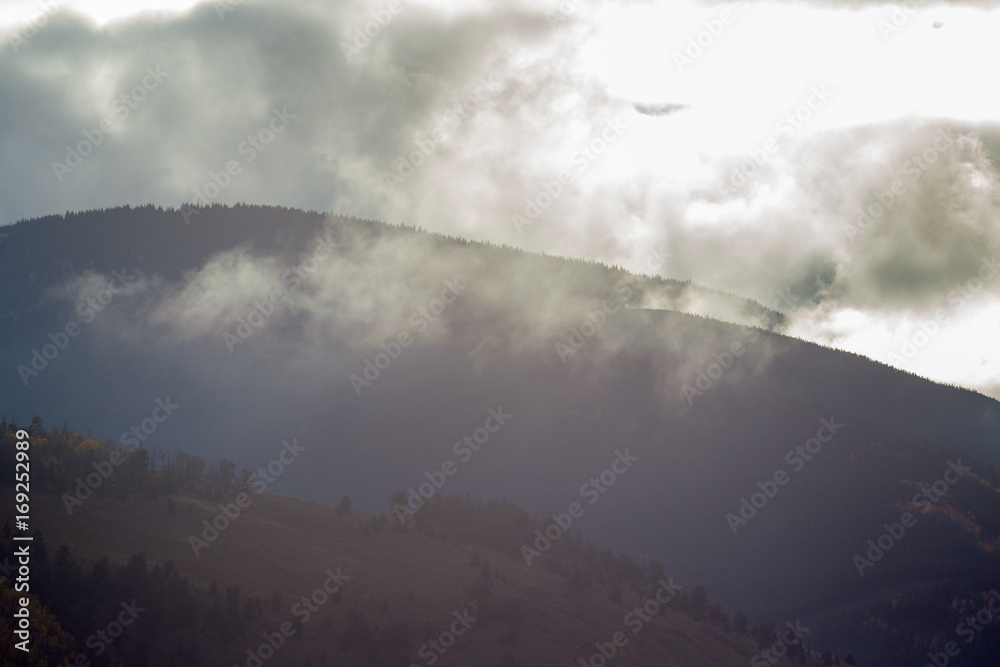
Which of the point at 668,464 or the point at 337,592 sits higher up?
the point at 337,592

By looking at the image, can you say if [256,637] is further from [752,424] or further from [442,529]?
[752,424]

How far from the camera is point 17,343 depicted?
198750 mm

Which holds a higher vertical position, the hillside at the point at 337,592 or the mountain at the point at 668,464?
the hillside at the point at 337,592

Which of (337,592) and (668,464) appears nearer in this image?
(337,592)

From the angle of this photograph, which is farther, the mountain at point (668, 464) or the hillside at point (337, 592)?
the mountain at point (668, 464)

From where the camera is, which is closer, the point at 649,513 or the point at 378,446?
the point at 649,513

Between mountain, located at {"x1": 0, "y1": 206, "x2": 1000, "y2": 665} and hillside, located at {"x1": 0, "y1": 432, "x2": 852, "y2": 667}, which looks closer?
hillside, located at {"x1": 0, "y1": 432, "x2": 852, "y2": 667}

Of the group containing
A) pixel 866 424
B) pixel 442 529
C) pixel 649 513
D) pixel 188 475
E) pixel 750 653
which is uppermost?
pixel 188 475

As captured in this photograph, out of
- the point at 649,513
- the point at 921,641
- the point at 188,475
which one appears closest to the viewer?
the point at 188,475

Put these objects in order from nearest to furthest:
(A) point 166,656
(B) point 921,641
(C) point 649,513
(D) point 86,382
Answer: (A) point 166,656 → (B) point 921,641 → (C) point 649,513 → (D) point 86,382

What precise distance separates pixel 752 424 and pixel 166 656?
15816 centimetres

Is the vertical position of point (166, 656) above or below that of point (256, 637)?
above

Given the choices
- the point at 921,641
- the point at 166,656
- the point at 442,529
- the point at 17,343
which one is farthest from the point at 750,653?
the point at 17,343

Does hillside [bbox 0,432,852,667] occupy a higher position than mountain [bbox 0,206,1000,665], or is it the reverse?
hillside [bbox 0,432,852,667]
